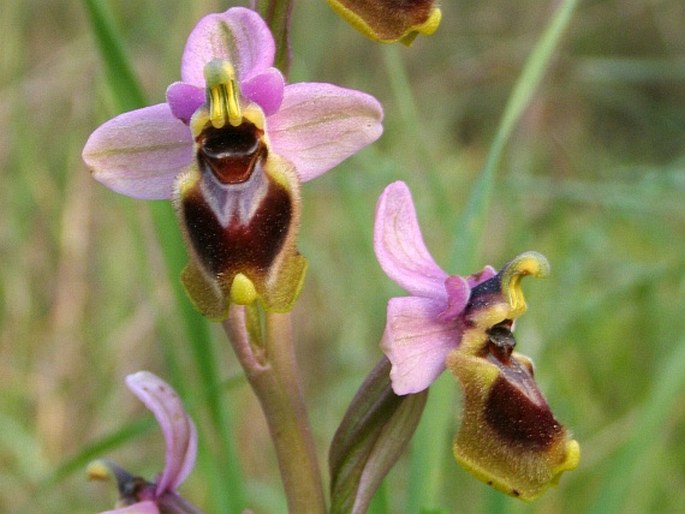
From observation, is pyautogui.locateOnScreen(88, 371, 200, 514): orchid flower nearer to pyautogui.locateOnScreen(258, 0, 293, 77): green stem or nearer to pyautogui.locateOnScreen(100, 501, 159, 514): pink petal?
pyautogui.locateOnScreen(100, 501, 159, 514): pink petal

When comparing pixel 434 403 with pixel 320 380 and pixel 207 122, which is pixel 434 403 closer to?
pixel 207 122

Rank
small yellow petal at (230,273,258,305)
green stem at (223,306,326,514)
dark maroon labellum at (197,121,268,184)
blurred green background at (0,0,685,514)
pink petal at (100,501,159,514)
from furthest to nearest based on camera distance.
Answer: blurred green background at (0,0,685,514) < pink petal at (100,501,159,514) < green stem at (223,306,326,514) < dark maroon labellum at (197,121,268,184) < small yellow petal at (230,273,258,305)

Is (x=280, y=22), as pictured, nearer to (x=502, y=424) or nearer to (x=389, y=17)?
(x=389, y=17)

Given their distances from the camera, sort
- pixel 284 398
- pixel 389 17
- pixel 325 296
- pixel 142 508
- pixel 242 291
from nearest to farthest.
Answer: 1. pixel 242 291
2. pixel 389 17
3. pixel 284 398
4. pixel 142 508
5. pixel 325 296

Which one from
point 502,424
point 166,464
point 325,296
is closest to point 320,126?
point 502,424

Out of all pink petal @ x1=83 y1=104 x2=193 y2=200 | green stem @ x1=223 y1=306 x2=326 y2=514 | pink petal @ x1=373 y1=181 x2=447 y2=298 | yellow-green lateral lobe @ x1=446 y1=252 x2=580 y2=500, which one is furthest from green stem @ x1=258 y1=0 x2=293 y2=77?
yellow-green lateral lobe @ x1=446 y1=252 x2=580 y2=500

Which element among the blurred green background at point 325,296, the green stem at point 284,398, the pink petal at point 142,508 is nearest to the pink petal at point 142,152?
the green stem at point 284,398
